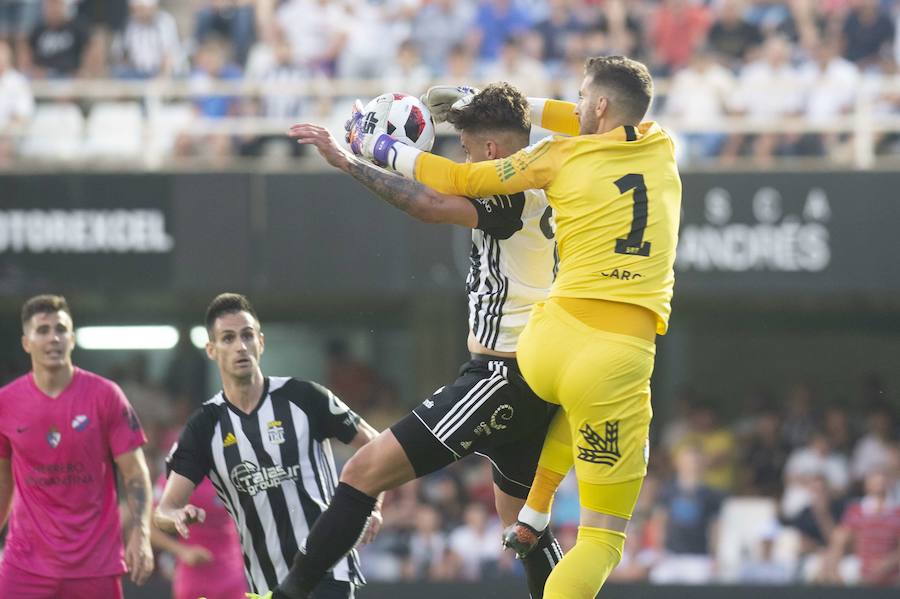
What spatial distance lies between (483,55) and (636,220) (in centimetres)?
881

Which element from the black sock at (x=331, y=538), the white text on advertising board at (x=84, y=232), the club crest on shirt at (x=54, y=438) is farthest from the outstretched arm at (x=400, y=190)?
the white text on advertising board at (x=84, y=232)

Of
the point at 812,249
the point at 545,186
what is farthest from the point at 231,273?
the point at 545,186

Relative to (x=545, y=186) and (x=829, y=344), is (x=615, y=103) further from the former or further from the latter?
(x=829, y=344)

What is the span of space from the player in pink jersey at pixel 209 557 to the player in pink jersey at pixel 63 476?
1788 millimetres

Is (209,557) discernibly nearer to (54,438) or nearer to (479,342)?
(54,438)

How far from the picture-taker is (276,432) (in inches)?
265

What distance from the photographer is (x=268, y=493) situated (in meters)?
6.66

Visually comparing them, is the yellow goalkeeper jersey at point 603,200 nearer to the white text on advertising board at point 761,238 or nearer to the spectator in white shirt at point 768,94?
the spectator in white shirt at point 768,94

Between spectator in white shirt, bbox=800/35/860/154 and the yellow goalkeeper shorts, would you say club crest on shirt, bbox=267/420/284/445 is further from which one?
spectator in white shirt, bbox=800/35/860/154

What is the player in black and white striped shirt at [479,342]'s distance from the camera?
592 centimetres

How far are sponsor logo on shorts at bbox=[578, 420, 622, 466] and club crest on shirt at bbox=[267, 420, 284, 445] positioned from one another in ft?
5.24

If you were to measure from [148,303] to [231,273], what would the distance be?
374 centimetres

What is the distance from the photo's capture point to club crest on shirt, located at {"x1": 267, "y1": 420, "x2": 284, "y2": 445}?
6711mm

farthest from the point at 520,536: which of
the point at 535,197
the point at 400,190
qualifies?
the point at 400,190
